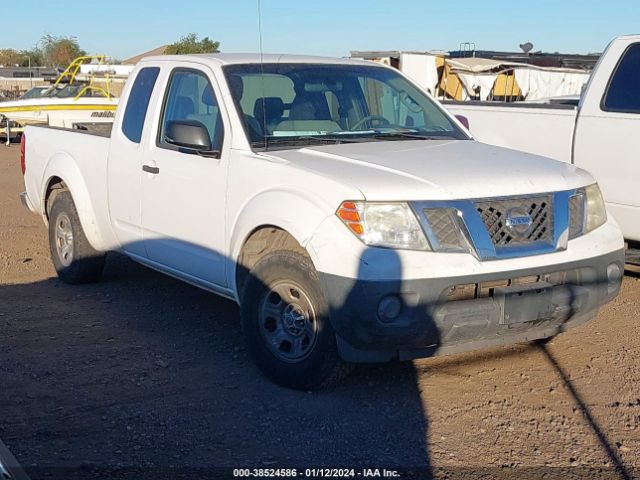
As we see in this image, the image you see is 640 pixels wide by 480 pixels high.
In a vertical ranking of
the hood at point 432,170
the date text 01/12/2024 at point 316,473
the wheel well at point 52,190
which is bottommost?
the date text 01/12/2024 at point 316,473

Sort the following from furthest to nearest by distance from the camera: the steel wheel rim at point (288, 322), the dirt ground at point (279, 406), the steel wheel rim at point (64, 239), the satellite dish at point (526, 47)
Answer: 1. the satellite dish at point (526, 47)
2. the steel wheel rim at point (64, 239)
3. the steel wheel rim at point (288, 322)
4. the dirt ground at point (279, 406)

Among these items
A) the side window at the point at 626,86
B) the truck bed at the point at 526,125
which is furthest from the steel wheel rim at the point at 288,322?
the side window at the point at 626,86

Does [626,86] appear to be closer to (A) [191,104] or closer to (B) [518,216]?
(B) [518,216]

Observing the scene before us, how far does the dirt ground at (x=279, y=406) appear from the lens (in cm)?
412

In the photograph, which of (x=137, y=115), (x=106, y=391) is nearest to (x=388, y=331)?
(x=106, y=391)

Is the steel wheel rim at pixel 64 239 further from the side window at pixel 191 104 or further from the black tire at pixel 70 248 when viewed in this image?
the side window at pixel 191 104

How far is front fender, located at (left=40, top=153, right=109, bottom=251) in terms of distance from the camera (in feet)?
22.8

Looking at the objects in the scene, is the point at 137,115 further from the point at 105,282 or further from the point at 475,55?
the point at 475,55

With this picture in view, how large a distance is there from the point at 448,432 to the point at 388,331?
1.96 ft

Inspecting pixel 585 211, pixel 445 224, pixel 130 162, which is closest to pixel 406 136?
pixel 585 211

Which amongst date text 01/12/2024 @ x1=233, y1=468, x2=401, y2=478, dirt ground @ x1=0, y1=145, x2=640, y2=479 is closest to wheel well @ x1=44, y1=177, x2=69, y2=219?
dirt ground @ x1=0, y1=145, x2=640, y2=479

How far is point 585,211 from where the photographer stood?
504 cm

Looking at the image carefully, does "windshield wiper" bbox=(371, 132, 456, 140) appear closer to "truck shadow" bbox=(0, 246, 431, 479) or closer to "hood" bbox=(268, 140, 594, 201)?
"hood" bbox=(268, 140, 594, 201)

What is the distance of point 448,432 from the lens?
4.43 metres
